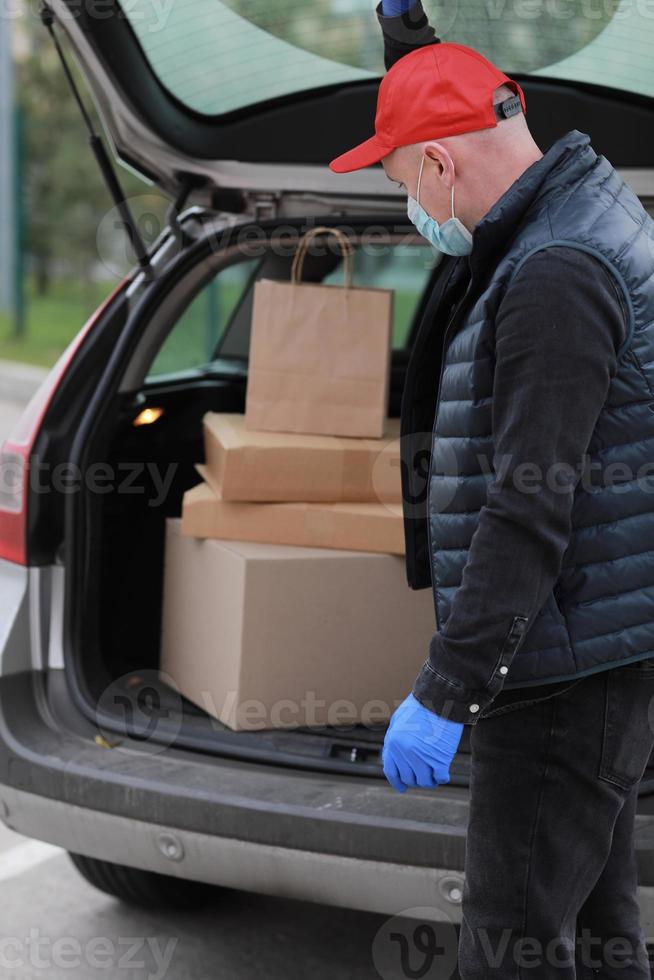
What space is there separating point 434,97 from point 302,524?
1290mm

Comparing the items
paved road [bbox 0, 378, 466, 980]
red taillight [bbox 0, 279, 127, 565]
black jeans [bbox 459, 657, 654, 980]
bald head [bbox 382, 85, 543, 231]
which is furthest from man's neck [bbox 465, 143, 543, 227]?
paved road [bbox 0, 378, 466, 980]

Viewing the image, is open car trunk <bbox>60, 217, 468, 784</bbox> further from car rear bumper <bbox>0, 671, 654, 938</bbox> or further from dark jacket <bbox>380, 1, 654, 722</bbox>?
dark jacket <bbox>380, 1, 654, 722</bbox>

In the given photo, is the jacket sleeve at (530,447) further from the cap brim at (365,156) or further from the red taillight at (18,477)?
the red taillight at (18,477)

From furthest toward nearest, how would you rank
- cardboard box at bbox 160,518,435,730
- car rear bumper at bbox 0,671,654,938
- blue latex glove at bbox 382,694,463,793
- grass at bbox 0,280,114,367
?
grass at bbox 0,280,114,367, cardboard box at bbox 160,518,435,730, car rear bumper at bbox 0,671,654,938, blue latex glove at bbox 382,694,463,793

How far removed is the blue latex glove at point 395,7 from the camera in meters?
2.18

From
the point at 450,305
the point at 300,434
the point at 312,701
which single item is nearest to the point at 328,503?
the point at 300,434

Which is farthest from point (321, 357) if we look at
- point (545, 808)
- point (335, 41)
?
point (545, 808)

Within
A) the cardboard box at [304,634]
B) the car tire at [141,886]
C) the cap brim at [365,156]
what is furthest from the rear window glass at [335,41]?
the car tire at [141,886]

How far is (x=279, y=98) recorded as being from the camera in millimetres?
3174

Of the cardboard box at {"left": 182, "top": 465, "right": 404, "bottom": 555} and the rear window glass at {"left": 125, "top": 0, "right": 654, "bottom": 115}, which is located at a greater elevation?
the rear window glass at {"left": 125, "top": 0, "right": 654, "bottom": 115}

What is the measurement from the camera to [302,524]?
2992 millimetres

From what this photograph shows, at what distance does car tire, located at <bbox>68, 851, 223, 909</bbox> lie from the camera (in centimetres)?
305

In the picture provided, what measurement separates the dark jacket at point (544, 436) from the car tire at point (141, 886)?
1.45 metres

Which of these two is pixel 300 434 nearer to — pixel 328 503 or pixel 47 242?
pixel 328 503
